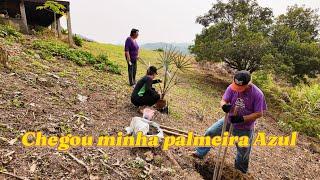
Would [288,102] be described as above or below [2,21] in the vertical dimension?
below

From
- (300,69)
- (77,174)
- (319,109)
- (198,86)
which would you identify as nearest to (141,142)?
(77,174)

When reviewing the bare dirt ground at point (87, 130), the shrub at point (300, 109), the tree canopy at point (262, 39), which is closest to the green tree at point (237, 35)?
the tree canopy at point (262, 39)

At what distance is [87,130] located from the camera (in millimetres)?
4883

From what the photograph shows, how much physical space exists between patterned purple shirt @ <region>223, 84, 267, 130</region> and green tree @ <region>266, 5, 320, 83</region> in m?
7.82

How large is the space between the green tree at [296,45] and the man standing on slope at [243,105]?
778 centimetres

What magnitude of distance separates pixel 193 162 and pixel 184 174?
667mm

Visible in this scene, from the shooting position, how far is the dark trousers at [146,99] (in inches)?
249

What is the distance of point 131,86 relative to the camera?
8578 millimetres

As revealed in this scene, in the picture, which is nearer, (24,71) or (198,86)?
(24,71)

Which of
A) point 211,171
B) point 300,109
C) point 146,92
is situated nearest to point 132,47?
point 146,92

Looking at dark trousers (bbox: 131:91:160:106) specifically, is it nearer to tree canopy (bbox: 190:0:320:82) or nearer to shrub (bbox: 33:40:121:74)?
shrub (bbox: 33:40:121:74)

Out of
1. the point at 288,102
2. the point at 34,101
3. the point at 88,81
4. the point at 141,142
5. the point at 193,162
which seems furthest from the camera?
the point at 288,102

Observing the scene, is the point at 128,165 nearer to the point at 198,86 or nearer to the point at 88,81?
the point at 88,81
